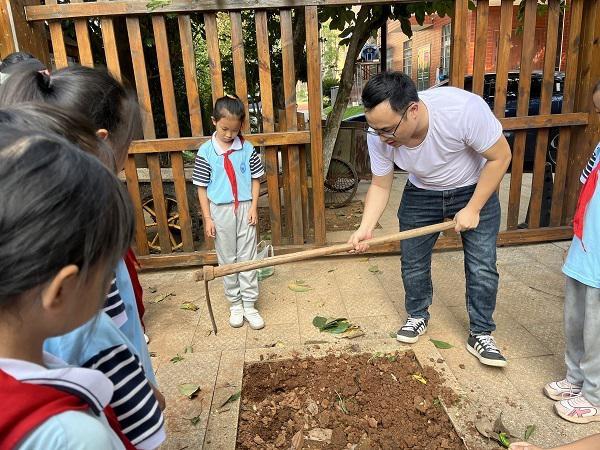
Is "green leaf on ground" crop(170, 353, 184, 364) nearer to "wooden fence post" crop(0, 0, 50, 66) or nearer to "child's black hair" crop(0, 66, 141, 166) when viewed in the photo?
"child's black hair" crop(0, 66, 141, 166)

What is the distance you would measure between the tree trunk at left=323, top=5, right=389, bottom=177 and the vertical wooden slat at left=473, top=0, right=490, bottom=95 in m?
1.95

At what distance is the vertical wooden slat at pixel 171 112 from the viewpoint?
374cm

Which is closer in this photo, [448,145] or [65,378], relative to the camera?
[65,378]

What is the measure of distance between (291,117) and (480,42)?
1729 millimetres

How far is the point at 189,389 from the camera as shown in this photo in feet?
8.20

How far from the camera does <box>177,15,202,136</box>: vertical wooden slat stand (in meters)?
3.75

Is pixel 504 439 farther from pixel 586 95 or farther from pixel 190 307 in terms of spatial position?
pixel 586 95

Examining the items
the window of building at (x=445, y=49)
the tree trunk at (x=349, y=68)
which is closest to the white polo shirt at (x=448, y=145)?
the tree trunk at (x=349, y=68)

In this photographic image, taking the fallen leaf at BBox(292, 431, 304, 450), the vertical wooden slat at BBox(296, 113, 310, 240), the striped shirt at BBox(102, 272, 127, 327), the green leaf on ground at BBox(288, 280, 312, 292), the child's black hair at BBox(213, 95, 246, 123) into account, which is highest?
the child's black hair at BBox(213, 95, 246, 123)

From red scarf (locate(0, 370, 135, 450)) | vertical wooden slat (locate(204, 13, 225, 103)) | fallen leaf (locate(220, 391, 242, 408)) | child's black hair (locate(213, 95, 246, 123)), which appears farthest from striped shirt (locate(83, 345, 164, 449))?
vertical wooden slat (locate(204, 13, 225, 103))

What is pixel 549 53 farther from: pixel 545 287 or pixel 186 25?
pixel 186 25

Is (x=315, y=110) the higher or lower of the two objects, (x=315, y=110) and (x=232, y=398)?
the higher

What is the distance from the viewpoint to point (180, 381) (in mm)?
2607

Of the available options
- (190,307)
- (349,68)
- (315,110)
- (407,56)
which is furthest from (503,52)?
(407,56)
